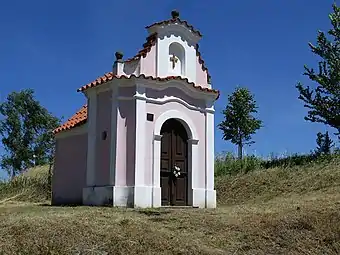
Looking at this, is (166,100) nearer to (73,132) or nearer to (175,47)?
(175,47)

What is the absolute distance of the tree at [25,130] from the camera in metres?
38.3

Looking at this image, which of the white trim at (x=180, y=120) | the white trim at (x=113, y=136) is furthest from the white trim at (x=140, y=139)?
the white trim at (x=113, y=136)

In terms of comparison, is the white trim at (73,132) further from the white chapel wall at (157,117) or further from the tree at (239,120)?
the tree at (239,120)

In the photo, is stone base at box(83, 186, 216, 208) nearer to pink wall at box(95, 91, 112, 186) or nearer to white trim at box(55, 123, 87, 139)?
pink wall at box(95, 91, 112, 186)

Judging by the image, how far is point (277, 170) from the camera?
78.6ft

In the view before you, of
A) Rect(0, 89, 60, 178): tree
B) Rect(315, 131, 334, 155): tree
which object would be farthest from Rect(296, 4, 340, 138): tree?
Rect(0, 89, 60, 178): tree

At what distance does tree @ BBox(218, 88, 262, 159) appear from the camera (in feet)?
113

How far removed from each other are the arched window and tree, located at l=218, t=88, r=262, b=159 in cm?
1593

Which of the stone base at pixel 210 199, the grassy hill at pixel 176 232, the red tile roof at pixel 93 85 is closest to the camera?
the grassy hill at pixel 176 232

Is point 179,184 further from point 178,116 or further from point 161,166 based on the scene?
point 178,116

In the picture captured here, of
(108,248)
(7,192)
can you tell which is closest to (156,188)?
(108,248)

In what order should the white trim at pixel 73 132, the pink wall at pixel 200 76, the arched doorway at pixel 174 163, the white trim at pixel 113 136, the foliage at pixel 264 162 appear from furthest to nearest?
the foliage at pixel 264 162 < the pink wall at pixel 200 76 < the white trim at pixel 73 132 < the arched doorway at pixel 174 163 < the white trim at pixel 113 136

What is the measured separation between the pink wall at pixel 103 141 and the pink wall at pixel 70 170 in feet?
3.94

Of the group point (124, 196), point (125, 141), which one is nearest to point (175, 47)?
point (125, 141)
